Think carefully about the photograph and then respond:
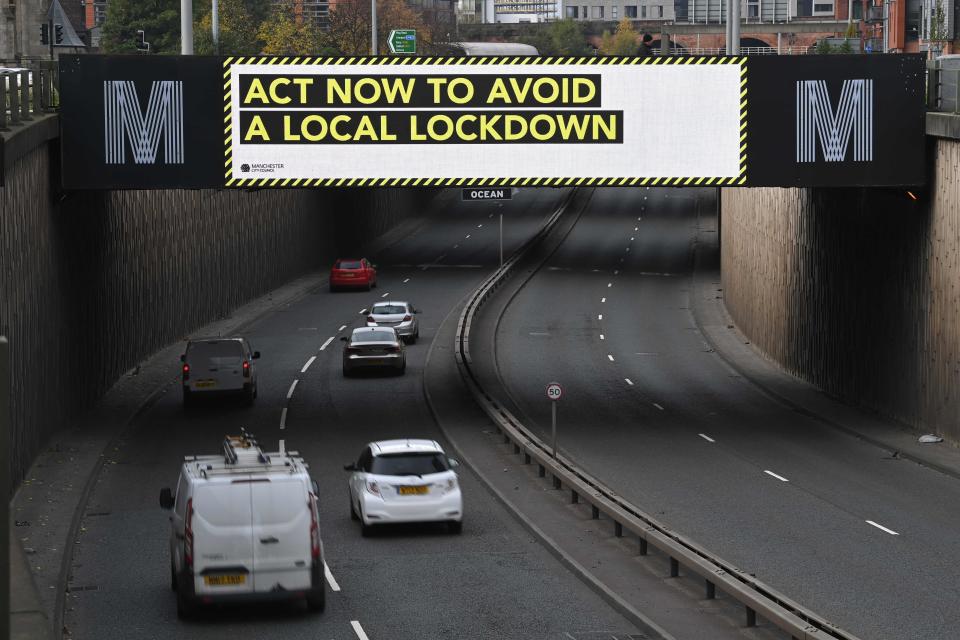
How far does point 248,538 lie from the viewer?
61.3ft

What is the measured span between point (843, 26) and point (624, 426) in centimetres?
14279

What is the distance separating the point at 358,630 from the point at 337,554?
4.89 m

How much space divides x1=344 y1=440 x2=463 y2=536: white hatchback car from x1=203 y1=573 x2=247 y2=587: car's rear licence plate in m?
5.92

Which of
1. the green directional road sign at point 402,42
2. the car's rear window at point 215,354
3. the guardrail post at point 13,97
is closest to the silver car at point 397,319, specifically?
the car's rear window at point 215,354

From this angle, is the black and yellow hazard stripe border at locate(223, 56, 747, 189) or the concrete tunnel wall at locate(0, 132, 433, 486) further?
the black and yellow hazard stripe border at locate(223, 56, 747, 189)

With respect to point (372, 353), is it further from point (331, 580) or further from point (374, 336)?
point (331, 580)

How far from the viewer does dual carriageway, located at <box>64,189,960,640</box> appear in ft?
64.3

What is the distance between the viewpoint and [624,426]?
3825 cm

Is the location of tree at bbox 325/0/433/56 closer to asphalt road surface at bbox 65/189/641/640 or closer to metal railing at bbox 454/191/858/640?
asphalt road surface at bbox 65/189/641/640

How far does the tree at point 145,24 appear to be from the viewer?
99500 millimetres

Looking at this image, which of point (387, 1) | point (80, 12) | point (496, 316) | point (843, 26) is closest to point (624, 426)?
point (496, 316)

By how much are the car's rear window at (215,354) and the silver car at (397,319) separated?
511 inches

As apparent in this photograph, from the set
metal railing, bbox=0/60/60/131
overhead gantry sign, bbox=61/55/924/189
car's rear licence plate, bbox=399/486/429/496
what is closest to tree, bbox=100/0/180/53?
metal railing, bbox=0/60/60/131

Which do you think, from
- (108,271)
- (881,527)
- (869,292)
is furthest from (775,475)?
(108,271)
